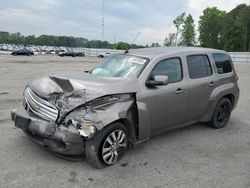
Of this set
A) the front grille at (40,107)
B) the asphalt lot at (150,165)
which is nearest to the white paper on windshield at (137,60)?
the asphalt lot at (150,165)

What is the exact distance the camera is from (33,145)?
4457 millimetres

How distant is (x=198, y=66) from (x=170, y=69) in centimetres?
81

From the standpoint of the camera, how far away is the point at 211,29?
7612 centimetres

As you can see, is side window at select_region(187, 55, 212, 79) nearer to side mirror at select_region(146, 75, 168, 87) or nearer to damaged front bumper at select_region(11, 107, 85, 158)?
side mirror at select_region(146, 75, 168, 87)

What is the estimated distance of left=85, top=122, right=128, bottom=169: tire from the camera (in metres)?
3.70

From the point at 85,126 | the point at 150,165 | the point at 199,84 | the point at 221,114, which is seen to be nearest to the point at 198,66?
the point at 199,84

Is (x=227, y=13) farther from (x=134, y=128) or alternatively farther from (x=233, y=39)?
(x=134, y=128)

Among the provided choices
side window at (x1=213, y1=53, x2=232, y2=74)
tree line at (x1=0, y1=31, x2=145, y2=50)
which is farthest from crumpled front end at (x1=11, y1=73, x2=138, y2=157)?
tree line at (x1=0, y1=31, x2=145, y2=50)

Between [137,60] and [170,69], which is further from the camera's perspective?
[170,69]

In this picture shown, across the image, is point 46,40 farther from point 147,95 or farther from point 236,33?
point 147,95

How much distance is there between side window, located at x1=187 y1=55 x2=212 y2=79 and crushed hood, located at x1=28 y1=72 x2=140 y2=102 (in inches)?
55.7

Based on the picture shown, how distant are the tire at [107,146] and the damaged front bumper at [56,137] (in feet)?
0.47

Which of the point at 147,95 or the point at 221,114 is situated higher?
the point at 147,95

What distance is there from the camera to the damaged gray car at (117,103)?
3682 millimetres
